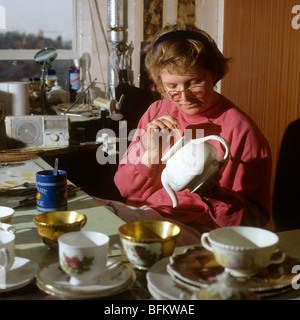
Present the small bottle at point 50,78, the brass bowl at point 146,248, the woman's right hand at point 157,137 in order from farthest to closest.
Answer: the small bottle at point 50,78
the woman's right hand at point 157,137
the brass bowl at point 146,248

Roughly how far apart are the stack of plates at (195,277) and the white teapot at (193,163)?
247 mm

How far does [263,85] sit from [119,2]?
128cm

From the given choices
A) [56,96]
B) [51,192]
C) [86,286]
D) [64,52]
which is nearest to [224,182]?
[51,192]

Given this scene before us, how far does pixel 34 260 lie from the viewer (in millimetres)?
1064

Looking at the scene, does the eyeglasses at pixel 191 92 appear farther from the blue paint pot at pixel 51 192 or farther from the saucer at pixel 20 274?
the saucer at pixel 20 274

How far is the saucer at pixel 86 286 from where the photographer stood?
0.87m

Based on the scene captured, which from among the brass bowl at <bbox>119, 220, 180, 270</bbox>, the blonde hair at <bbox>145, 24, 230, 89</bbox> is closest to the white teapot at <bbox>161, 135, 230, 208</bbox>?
the brass bowl at <bbox>119, 220, 180, 270</bbox>

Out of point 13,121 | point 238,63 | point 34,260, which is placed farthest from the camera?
point 238,63

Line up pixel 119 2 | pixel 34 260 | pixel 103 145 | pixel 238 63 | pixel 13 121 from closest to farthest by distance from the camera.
→ 1. pixel 34 260
2. pixel 13 121
3. pixel 103 145
4. pixel 238 63
5. pixel 119 2

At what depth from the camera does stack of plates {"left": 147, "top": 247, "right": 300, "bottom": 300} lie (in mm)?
851

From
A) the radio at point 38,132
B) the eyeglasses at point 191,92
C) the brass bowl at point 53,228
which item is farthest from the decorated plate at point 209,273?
the radio at point 38,132

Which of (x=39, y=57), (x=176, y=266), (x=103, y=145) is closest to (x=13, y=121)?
(x=103, y=145)

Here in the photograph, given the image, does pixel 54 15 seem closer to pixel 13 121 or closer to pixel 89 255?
pixel 13 121
